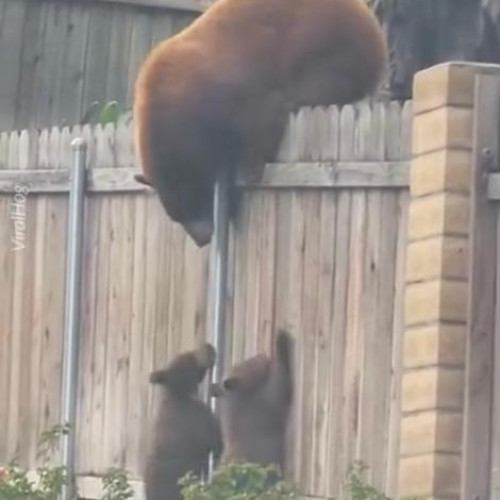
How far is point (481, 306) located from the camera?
746 centimetres

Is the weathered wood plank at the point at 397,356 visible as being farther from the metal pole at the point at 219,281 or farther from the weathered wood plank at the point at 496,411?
the metal pole at the point at 219,281

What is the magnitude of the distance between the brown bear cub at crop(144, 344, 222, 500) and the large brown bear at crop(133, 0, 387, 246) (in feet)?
1.78

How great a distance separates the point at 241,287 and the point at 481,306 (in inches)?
71.7

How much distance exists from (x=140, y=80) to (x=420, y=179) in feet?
6.87

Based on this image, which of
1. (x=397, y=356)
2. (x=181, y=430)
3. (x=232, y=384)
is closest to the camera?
(x=397, y=356)

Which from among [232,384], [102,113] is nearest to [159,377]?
[232,384]

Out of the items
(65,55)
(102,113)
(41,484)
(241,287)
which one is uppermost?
(65,55)

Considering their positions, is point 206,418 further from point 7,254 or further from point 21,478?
point 7,254

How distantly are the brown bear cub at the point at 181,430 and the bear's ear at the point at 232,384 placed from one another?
29 cm

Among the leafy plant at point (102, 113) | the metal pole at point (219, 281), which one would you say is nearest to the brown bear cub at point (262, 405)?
the metal pole at point (219, 281)

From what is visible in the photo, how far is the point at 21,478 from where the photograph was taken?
26.0 feet

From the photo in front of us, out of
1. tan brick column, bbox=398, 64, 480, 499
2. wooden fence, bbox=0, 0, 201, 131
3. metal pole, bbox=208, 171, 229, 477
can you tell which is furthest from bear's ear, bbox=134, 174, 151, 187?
wooden fence, bbox=0, 0, 201, 131

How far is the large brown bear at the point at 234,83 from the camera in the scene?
9.23m

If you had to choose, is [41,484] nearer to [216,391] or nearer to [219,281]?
[216,391]
